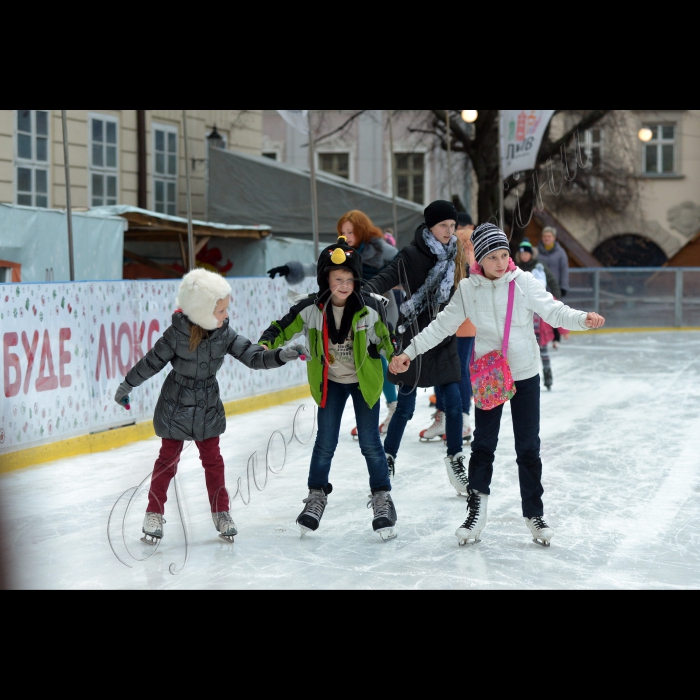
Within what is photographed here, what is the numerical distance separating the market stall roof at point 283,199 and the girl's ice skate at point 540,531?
36.8 feet

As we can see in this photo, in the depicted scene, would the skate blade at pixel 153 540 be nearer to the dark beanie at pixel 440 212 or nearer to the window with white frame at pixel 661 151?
the dark beanie at pixel 440 212

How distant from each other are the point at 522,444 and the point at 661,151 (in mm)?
18486

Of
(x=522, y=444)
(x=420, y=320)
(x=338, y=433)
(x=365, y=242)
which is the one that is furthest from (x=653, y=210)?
(x=338, y=433)

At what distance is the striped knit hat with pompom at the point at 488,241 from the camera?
4.10 m

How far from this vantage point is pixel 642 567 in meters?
3.96

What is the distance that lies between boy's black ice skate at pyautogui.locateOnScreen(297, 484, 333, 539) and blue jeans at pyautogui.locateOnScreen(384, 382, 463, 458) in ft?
3.04

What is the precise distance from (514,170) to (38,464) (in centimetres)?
350

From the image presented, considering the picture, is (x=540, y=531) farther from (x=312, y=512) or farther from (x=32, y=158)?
(x=32, y=158)

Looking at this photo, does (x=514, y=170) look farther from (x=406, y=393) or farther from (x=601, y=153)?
(x=601, y=153)

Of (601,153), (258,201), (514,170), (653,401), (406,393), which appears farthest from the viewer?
(601,153)

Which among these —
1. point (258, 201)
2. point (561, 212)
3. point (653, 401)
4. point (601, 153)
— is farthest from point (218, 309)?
point (561, 212)

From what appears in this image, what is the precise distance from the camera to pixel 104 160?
14164 millimetres

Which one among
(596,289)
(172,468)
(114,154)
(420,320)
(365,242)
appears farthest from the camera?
(596,289)

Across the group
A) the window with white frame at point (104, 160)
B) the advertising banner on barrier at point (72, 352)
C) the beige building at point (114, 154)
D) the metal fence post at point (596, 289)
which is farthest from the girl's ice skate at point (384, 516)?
the metal fence post at point (596, 289)
